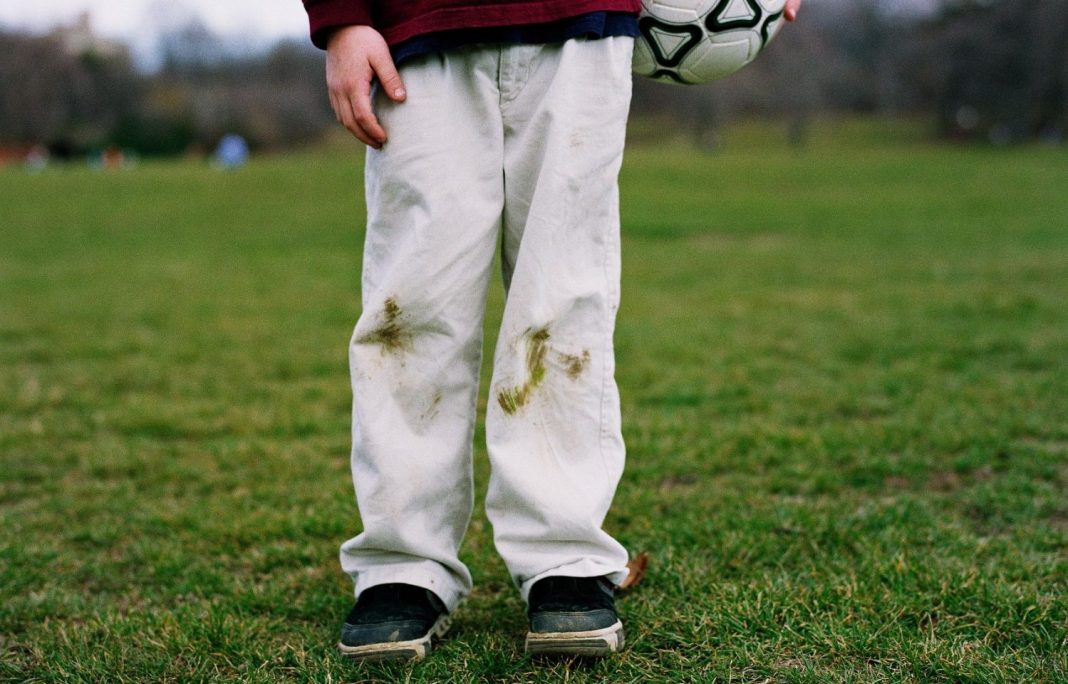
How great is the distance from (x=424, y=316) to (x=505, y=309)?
0.15 m

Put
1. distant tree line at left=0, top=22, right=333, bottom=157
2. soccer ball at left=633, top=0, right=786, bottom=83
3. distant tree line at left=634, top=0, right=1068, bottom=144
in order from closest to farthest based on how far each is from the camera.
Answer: soccer ball at left=633, top=0, right=786, bottom=83 < distant tree line at left=634, top=0, right=1068, bottom=144 < distant tree line at left=0, top=22, right=333, bottom=157

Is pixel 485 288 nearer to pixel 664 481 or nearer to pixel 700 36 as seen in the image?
pixel 700 36

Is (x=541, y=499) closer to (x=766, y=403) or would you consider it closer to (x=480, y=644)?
(x=480, y=644)

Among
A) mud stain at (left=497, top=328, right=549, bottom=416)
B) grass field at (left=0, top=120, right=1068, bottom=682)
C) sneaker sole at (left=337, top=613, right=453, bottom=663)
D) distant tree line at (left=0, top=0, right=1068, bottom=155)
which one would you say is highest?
distant tree line at (left=0, top=0, right=1068, bottom=155)

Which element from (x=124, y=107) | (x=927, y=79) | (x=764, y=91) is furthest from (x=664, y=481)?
(x=124, y=107)

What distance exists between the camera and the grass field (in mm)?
1837

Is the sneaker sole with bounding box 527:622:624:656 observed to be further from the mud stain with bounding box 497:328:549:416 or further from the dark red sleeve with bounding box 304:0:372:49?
the dark red sleeve with bounding box 304:0:372:49

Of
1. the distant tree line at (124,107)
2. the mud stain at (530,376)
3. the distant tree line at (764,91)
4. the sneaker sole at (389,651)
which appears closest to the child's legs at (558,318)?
the mud stain at (530,376)

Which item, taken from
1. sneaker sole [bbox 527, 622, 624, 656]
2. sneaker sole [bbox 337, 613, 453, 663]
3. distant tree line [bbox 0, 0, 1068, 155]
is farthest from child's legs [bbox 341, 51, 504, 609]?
distant tree line [bbox 0, 0, 1068, 155]

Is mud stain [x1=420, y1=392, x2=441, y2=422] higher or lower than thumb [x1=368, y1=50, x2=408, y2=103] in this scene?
lower

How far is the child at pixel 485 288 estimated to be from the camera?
68.8 inches

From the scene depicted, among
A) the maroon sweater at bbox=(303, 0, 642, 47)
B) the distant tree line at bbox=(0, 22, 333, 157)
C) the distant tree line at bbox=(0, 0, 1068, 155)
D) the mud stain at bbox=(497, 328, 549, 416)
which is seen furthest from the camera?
the distant tree line at bbox=(0, 22, 333, 157)

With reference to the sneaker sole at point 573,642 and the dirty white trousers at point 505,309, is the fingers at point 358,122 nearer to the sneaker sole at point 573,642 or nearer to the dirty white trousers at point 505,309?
the dirty white trousers at point 505,309

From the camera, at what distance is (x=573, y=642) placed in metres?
1.74
